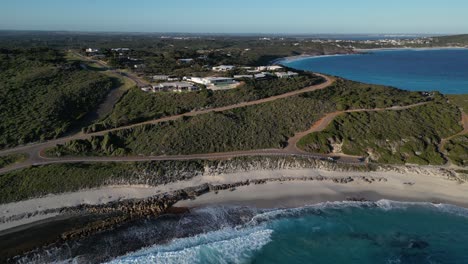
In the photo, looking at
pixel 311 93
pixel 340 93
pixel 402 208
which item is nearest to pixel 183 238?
pixel 402 208

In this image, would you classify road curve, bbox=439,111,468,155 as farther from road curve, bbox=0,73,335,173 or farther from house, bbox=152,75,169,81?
house, bbox=152,75,169,81

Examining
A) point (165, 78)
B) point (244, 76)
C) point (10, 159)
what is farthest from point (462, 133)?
point (10, 159)

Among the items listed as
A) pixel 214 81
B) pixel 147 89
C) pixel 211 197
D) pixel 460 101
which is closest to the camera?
pixel 211 197

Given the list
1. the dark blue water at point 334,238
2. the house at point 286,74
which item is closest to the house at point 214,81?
the house at point 286,74

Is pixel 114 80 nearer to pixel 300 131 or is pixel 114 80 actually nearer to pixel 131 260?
pixel 300 131

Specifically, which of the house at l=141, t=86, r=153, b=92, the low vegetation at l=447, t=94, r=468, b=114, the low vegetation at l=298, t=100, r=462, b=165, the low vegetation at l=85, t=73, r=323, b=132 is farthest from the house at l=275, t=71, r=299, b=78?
the low vegetation at l=447, t=94, r=468, b=114

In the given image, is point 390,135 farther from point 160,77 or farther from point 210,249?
point 160,77
